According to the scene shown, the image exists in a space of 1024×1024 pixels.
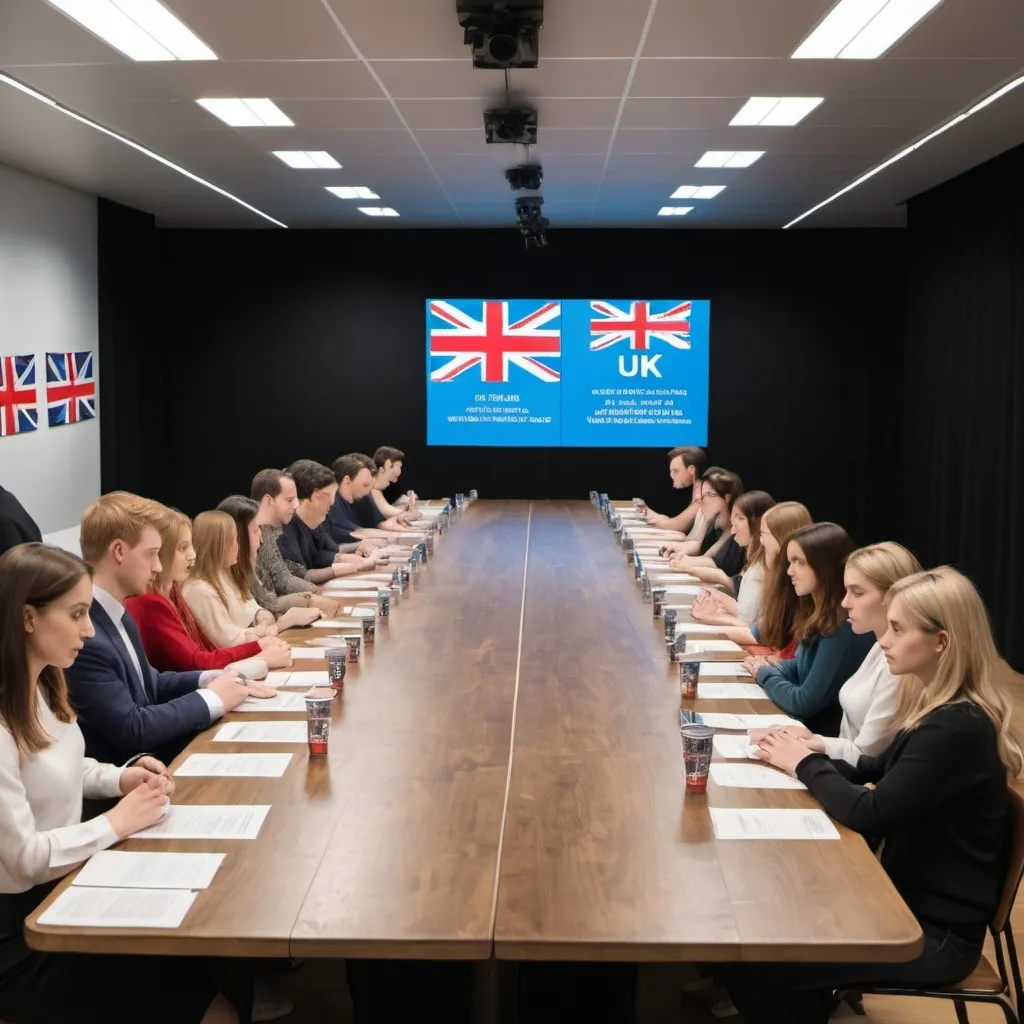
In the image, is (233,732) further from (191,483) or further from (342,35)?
(191,483)

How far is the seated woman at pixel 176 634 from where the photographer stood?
3.49 meters

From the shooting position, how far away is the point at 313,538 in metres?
6.49

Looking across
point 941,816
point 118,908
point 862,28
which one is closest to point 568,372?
point 862,28

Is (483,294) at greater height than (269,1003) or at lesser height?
greater

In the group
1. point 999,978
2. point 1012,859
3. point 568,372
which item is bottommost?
point 999,978

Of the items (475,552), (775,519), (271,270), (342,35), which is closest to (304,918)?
(775,519)

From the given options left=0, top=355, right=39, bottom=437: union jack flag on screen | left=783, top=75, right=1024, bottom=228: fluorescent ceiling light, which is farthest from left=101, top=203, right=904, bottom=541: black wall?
left=0, top=355, right=39, bottom=437: union jack flag on screen

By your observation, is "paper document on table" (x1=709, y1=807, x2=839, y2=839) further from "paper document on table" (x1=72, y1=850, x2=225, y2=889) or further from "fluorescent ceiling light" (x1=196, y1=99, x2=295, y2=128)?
"fluorescent ceiling light" (x1=196, y1=99, x2=295, y2=128)

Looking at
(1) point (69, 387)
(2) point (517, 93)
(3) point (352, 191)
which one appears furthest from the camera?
(1) point (69, 387)

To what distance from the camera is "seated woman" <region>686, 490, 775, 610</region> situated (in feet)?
15.6

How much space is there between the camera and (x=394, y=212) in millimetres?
9922

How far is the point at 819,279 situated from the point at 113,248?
6.20 metres

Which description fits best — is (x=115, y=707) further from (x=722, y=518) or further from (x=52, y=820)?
(x=722, y=518)

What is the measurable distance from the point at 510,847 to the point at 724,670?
1.58 meters
